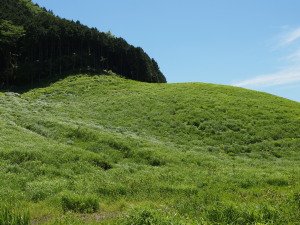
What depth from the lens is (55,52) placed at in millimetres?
94250

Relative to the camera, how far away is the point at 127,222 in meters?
7.50

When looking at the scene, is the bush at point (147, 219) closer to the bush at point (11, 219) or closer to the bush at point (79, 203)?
the bush at point (79, 203)

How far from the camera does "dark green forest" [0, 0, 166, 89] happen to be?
243 feet

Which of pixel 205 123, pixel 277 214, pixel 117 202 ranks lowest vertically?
pixel 117 202

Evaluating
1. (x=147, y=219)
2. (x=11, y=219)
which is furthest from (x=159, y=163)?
(x=11, y=219)

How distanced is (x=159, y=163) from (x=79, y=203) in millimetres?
9626

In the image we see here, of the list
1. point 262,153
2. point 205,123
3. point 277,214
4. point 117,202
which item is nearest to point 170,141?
point 205,123

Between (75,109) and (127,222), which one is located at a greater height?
(75,109)

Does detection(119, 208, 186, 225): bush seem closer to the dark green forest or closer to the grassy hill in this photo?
Result: the grassy hill

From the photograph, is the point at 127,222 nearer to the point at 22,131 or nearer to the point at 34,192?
the point at 34,192

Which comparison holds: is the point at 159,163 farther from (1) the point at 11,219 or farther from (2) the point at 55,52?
(2) the point at 55,52

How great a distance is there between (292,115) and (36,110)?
38.3 metres

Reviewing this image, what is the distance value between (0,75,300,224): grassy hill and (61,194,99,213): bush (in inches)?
1.5

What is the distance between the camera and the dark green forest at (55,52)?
74.1 meters
